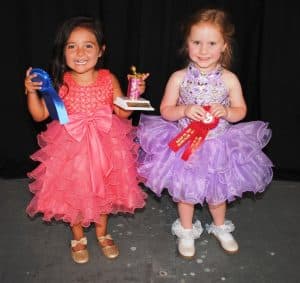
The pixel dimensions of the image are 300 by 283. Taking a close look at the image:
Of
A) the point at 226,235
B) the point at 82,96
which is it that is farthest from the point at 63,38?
the point at 226,235

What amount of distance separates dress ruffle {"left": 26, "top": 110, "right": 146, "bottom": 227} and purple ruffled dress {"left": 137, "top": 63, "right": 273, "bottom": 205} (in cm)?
10

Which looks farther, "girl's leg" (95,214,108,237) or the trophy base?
"girl's leg" (95,214,108,237)

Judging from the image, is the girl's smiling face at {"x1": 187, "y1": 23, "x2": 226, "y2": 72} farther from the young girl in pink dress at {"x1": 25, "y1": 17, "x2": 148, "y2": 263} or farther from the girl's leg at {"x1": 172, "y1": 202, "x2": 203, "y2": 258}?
the girl's leg at {"x1": 172, "y1": 202, "x2": 203, "y2": 258}

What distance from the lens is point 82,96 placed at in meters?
1.61

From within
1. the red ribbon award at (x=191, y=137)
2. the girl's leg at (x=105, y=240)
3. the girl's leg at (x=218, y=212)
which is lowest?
the girl's leg at (x=105, y=240)

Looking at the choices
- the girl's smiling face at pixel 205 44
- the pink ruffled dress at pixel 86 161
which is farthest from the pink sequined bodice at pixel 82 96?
the girl's smiling face at pixel 205 44

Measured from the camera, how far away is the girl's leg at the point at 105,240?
1.73 metres

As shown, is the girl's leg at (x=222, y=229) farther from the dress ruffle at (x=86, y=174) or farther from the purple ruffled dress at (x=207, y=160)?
the dress ruffle at (x=86, y=174)

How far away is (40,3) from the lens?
200 centimetres

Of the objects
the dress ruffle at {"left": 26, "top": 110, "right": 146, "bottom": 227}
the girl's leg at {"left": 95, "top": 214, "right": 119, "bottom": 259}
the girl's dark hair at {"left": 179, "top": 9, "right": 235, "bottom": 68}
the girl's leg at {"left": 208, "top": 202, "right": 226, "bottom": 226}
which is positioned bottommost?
the girl's leg at {"left": 95, "top": 214, "right": 119, "bottom": 259}

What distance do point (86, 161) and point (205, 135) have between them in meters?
0.46

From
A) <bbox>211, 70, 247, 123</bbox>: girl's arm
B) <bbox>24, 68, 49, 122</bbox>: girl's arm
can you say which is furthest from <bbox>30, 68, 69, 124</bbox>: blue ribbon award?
<bbox>211, 70, 247, 123</bbox>: girl's arm

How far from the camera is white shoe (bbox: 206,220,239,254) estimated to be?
1780 millimetres

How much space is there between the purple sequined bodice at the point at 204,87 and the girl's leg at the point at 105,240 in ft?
1.85
